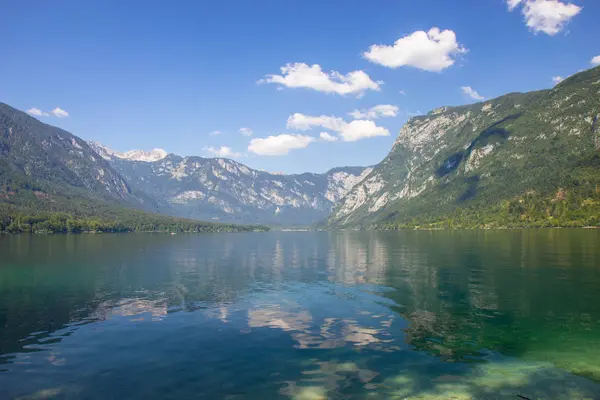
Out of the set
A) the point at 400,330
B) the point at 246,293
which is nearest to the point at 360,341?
the point at 400,330

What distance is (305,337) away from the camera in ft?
112

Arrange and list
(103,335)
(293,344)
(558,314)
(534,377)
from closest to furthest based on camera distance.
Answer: (534,377) < (293,344) < (103,335) < (558,314)

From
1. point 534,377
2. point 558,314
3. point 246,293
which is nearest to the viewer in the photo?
point 534,377

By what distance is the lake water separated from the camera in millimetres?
23516

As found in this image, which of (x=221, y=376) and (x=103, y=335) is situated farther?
(x=103, y=335)

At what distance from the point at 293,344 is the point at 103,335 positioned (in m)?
17.4

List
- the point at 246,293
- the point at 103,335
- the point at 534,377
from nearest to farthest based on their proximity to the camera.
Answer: the point at 534,377, the point at 103,335, the point at 246,293

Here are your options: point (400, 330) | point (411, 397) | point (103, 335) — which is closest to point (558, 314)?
point (400, 330)

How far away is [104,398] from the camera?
22.0 metres

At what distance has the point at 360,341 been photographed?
3262 centimetres

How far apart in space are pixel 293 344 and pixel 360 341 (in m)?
5.58

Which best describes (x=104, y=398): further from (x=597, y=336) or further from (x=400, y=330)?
(x=597, y=336)

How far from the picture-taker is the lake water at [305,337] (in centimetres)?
2352

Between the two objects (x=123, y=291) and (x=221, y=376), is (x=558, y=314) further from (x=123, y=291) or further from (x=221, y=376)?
(x=123, y=291)
